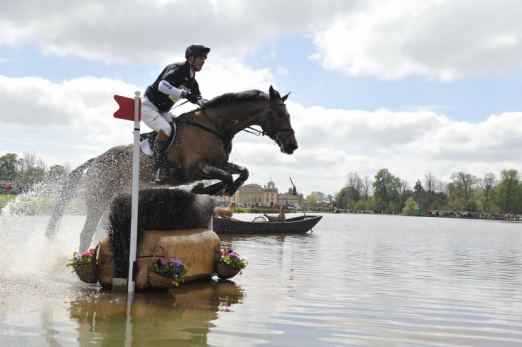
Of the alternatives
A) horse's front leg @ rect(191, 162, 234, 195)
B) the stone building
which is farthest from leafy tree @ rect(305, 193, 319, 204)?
horse's front leg @ rect(191, 162, 234, 195)

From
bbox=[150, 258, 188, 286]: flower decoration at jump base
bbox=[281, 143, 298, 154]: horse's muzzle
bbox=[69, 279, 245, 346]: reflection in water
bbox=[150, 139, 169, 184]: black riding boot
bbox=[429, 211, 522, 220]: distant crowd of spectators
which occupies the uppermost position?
bbox=[281, 143, 298, 154]: horse's muzzle

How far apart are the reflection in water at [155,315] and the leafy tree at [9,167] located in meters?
60.8

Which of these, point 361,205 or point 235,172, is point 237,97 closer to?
point 235,172

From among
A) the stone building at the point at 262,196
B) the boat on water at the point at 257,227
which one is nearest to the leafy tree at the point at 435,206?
the stone building at the point at 262,196

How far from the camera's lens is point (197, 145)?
6680mm

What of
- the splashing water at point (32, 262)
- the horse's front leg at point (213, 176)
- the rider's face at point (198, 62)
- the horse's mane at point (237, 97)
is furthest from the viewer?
the horse's mane at point (237, 97)

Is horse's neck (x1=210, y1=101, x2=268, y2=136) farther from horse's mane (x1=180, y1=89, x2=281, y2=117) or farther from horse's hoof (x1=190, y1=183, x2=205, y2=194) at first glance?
horse's hoof (x1=190, y1=183, x2=205, y2=194)

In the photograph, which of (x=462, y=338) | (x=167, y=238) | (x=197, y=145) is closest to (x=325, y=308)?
(x=462, y=338)

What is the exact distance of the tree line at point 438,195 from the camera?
91.1m

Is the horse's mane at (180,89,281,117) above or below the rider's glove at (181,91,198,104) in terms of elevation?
above

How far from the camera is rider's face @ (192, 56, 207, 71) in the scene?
273 inches

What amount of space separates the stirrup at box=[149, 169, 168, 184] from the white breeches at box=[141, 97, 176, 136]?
2.02 feet

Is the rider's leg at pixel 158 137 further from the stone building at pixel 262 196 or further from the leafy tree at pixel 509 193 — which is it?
the stone building at pixel 262 196

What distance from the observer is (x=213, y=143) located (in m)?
6.76
